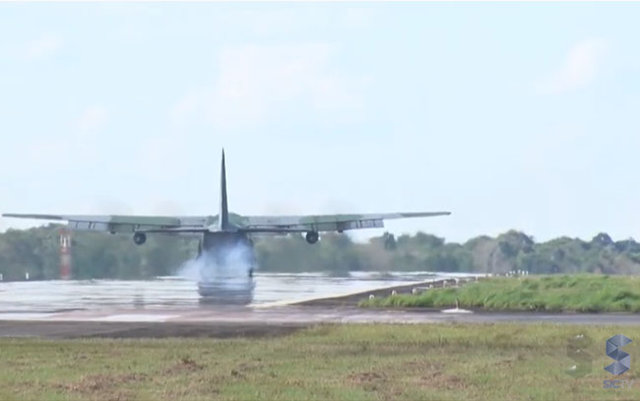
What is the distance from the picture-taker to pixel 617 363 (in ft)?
73.2

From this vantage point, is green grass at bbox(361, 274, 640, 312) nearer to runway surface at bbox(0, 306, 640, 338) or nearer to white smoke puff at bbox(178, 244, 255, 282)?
runway surface at bbox(0, 306, 640, 338)

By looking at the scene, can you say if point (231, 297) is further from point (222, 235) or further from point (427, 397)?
point (427, 397)

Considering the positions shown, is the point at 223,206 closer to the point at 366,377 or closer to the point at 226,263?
the point at 226,263

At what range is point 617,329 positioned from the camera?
31.4 meters

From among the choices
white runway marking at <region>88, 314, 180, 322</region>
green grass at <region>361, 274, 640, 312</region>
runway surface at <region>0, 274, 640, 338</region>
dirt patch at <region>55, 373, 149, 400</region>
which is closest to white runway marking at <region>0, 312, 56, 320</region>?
runway surface at <region>0, 274, 640, 338</region>

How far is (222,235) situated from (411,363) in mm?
52232

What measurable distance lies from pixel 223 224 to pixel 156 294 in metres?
16.9

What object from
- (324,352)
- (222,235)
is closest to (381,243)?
(222,235)

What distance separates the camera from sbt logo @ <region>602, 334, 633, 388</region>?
20452 millimetres

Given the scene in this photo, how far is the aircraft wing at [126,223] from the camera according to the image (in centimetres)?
7738

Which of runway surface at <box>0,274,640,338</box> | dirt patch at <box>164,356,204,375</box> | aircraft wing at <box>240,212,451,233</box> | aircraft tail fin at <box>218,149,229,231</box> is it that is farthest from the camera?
aircraft wing at <box>240,212,451,233</box>

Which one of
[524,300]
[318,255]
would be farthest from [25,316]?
[318,255]

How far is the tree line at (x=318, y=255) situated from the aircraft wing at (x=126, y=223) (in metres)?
2.53

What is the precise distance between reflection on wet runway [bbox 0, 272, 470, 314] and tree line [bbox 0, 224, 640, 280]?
4.05 m
